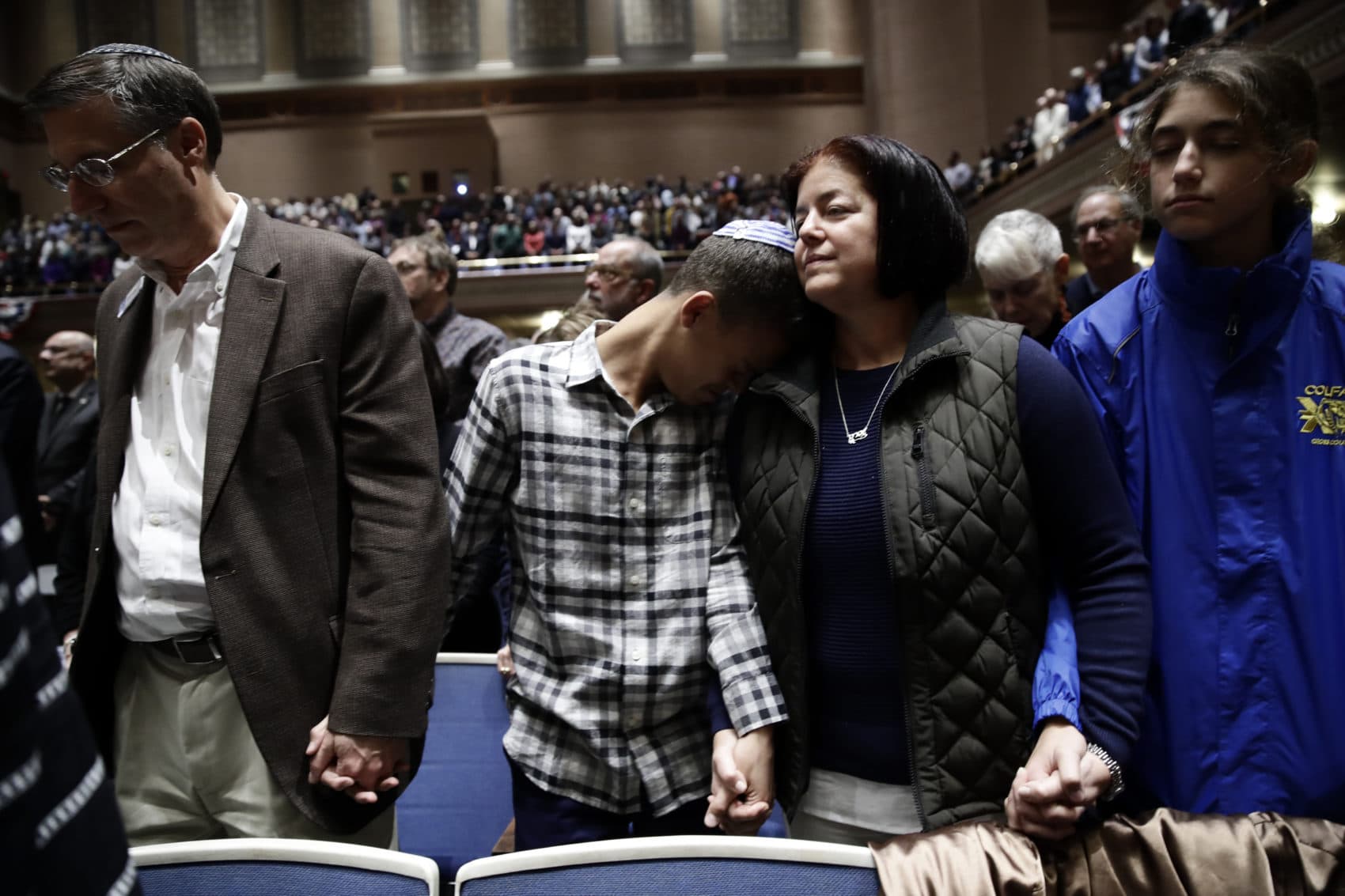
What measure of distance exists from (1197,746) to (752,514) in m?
0.64

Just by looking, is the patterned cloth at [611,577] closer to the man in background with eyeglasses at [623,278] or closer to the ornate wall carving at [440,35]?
the man in background with eyeglasses at [623,278]

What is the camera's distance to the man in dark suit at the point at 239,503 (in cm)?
132

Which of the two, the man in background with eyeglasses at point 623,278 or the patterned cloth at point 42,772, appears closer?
the patterned cloth at point 42,772

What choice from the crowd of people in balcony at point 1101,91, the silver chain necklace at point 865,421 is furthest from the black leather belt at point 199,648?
the crowd of people in balcony at point 1101,91

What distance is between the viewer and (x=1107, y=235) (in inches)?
116

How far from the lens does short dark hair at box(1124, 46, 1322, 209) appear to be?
1.26 metres

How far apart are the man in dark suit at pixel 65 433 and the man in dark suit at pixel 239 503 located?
266 centimetres

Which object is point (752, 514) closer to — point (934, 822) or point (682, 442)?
point (682, 442)

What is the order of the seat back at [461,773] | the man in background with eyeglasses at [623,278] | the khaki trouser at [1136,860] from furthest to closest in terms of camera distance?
1. the man in background with eyeglasses at [623,278]
2. the seat back at [461,773]
3. the khaki trouser at [1136,860]

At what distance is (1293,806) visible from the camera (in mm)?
1241

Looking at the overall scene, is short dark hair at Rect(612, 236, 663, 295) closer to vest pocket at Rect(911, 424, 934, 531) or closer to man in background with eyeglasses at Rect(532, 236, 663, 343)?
man in background with eyeglasses at Rect(532, 236, 663, 343)

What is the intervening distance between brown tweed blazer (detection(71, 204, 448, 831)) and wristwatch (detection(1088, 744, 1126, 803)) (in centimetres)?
87

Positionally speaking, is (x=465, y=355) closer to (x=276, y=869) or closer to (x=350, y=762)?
(x=350, y=762)

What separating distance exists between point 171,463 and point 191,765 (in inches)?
16.6
